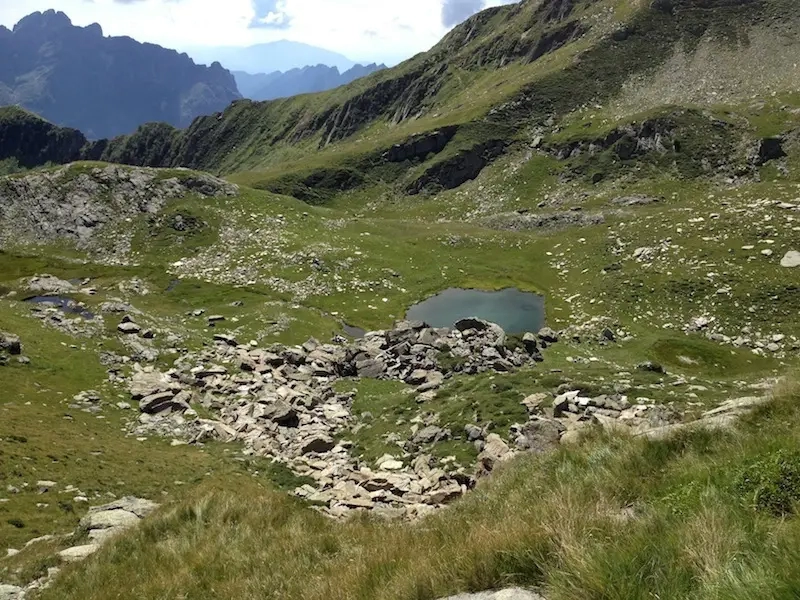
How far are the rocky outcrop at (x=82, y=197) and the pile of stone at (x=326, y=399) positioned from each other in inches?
1876

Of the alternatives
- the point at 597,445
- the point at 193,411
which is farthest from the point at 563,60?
the point at 597,445

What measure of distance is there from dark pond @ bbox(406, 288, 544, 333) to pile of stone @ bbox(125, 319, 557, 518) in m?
10.3

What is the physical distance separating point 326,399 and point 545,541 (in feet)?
103

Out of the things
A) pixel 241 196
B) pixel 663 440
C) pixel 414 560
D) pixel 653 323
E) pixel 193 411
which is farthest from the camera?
pixel 241 196

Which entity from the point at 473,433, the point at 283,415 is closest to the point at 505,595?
the point at 473,433

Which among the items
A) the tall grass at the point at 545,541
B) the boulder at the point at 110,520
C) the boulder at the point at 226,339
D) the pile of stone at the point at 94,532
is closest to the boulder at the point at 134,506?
the pile of stone at the point at 94,532

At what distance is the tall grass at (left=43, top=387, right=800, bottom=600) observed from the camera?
533cm

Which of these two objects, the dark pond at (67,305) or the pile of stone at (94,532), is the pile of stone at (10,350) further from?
the pile of stone at (94,532)

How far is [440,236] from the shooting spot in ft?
278

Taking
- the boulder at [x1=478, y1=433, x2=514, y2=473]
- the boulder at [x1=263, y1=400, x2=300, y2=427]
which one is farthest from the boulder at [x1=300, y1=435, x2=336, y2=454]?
the boulder at [x1=478, y1=433, x2=514, y2=473]

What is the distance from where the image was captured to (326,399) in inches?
1451

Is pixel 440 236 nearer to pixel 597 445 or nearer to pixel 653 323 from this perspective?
pixel 653 323

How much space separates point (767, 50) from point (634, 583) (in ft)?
499

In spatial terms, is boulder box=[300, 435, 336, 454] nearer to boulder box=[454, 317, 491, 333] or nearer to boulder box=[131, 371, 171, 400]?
boulder box=[131, 371, 171, 400]
